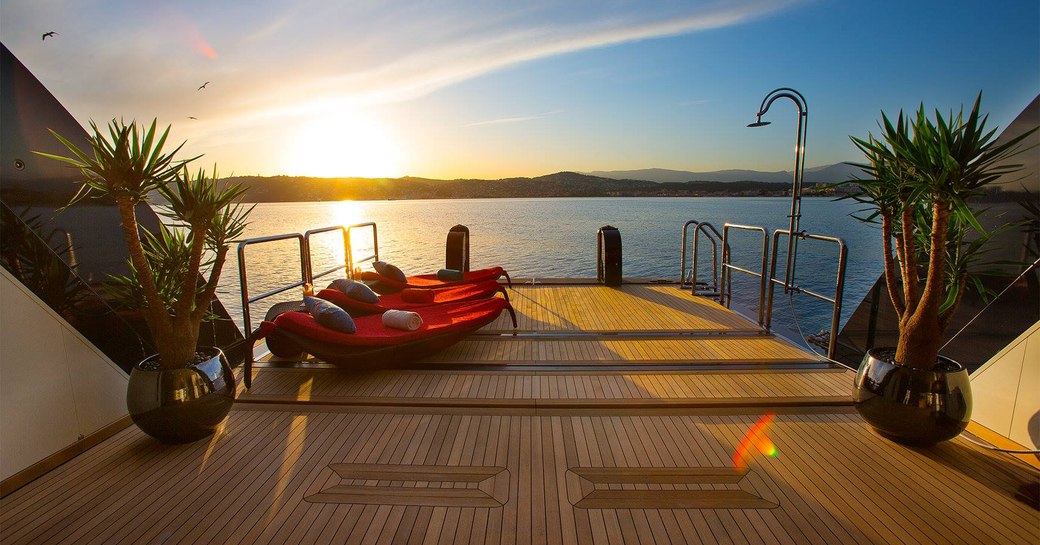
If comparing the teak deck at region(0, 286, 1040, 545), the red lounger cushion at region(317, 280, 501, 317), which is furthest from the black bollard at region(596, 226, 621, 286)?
the teak deck at region(0, 286, 1040, 545)

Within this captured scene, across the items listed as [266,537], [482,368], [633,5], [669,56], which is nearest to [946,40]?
[669,56]

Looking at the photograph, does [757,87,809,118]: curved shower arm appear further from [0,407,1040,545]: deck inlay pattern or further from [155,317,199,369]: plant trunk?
[155,317,199,369]: plant trunk

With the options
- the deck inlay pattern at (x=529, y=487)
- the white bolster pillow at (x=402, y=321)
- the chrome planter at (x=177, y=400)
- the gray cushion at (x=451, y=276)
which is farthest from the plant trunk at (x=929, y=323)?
the gray cushion at (x=451, y=276)

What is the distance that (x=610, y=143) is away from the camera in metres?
28.5

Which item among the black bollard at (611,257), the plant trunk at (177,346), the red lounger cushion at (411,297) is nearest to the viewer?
the plant trunk at (177,346)

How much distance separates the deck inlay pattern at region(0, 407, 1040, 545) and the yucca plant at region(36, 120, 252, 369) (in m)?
0.64

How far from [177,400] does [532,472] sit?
183 cm

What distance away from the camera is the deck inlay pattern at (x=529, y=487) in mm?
1639

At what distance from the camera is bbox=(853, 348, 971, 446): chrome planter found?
210cm

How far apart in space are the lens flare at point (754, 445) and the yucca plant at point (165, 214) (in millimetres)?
2908

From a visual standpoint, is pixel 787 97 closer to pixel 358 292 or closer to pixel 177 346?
pixel 358 292

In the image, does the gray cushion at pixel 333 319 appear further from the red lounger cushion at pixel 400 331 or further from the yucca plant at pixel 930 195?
the yucca plant at pixel 930 195

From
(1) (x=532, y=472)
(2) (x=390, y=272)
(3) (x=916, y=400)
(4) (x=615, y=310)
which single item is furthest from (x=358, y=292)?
(3) (x=916, y=400)

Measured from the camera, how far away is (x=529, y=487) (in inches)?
74.7
